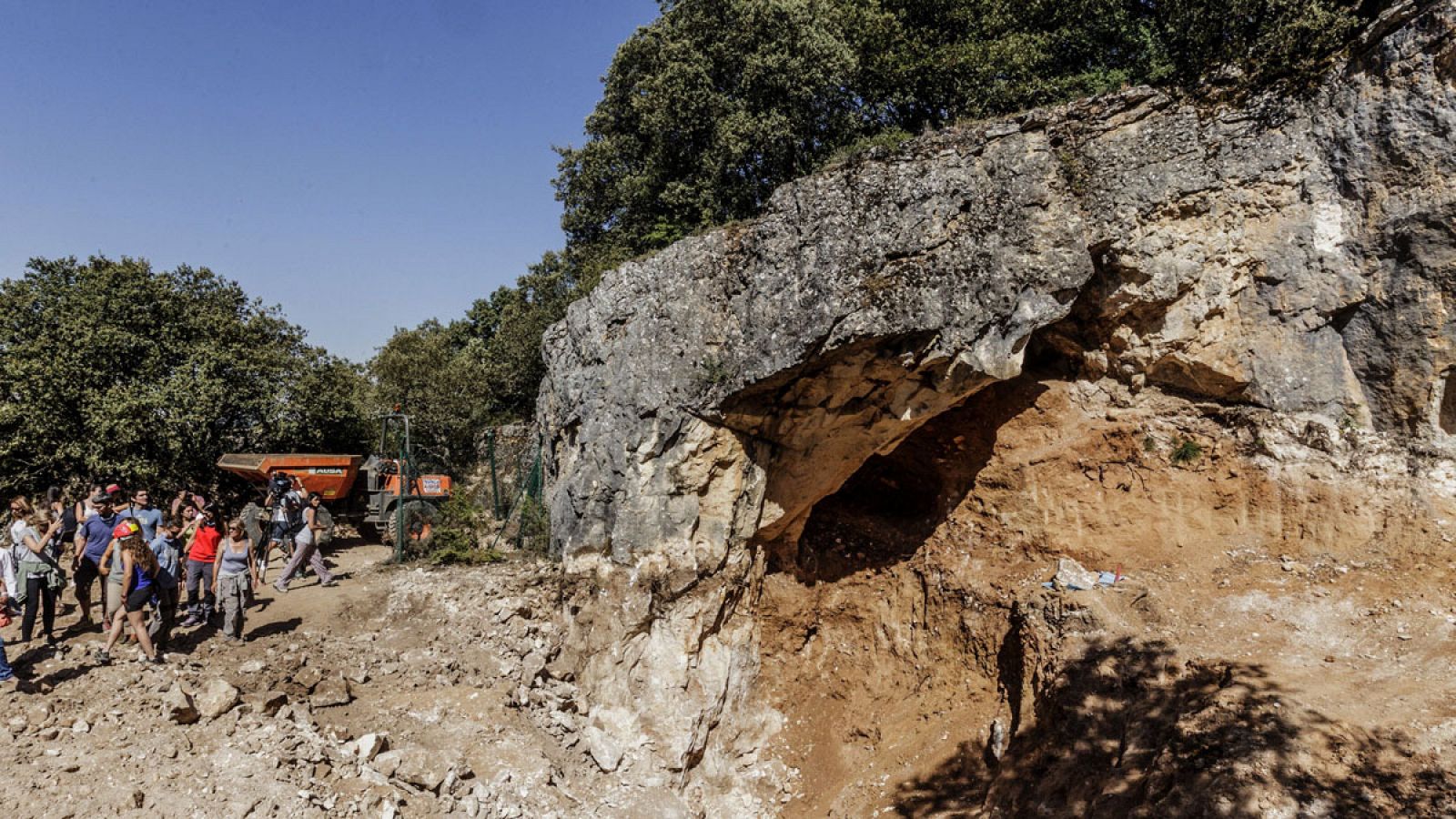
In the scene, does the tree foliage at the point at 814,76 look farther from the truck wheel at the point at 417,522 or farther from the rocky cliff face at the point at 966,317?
the truck wheel at the point at 417,522

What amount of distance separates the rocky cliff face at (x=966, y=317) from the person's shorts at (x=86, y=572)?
5054 millimetres

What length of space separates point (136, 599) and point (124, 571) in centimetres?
31

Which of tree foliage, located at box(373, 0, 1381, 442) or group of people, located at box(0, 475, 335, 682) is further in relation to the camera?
tree foliage, located at box(373, 0, 1381, 442)

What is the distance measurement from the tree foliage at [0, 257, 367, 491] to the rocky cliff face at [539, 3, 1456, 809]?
28.1 feet

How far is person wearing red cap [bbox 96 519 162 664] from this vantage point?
23.4 feet

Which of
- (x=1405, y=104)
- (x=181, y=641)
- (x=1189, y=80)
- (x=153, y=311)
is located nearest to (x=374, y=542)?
(x=181, y=641)

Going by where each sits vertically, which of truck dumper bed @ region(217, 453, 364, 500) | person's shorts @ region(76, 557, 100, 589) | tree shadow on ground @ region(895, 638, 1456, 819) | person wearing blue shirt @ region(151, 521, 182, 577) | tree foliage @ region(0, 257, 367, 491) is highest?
tree foliage @ region(0, 257, 367, 491)

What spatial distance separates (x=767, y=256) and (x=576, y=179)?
8282 millimetres

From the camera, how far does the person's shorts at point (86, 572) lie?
308 inches

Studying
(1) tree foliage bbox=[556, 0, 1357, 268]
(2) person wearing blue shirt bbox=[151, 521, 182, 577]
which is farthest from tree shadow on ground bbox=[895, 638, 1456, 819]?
(2) person wearing blue shirt bbox=[151, 521, 182, 577]

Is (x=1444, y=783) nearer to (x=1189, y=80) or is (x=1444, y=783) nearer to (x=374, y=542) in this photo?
(x=1189, y=80)

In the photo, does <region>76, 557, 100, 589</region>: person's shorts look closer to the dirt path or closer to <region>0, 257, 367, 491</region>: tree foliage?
the dirt path

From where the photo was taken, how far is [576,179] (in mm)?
15422

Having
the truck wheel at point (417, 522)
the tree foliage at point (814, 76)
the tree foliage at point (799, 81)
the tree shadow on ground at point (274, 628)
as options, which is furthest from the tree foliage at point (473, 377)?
the tree shadow on ground at point (274, 628)
